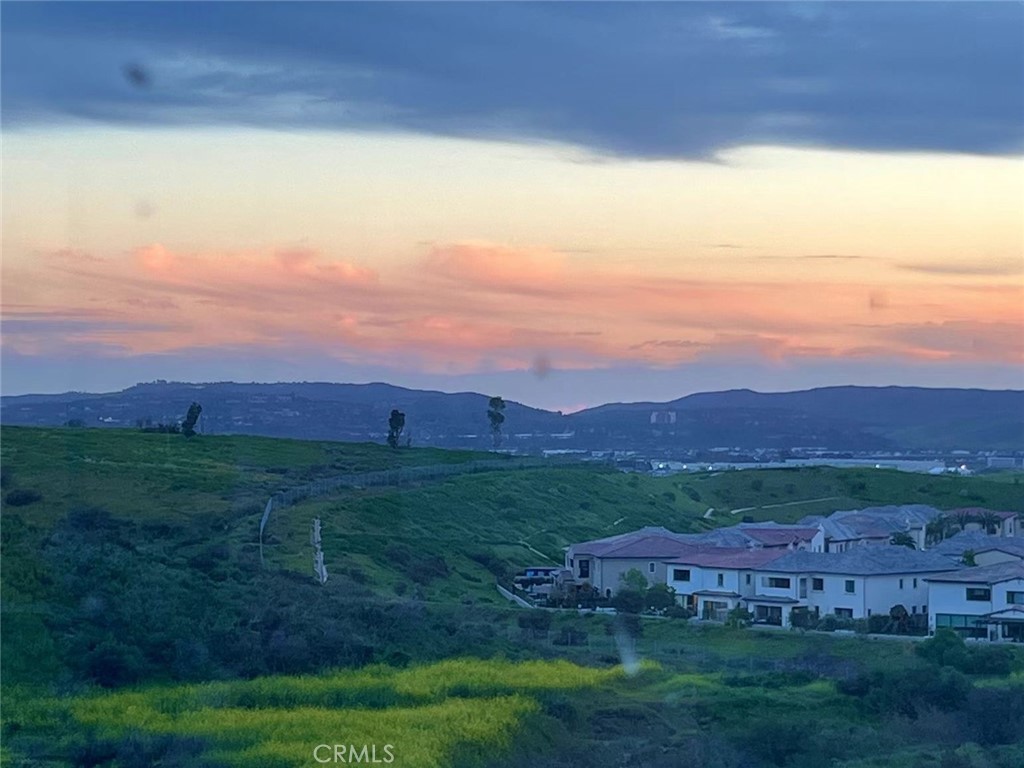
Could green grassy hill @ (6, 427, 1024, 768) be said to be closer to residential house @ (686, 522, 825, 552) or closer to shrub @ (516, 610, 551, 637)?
shrub @ (516, 610, 551, 637)

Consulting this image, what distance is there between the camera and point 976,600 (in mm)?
36000

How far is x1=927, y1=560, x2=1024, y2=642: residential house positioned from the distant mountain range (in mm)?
23305

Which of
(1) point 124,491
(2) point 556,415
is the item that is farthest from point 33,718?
(2) point 556,415

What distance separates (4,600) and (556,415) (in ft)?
206

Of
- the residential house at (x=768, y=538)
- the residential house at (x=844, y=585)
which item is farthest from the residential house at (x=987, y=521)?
the residential house at (x=844, y=585)

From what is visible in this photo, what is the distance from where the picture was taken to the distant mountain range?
5809 centimetres

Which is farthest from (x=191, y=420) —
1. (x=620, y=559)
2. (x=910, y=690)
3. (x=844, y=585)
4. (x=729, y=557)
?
(x=910, y=690)

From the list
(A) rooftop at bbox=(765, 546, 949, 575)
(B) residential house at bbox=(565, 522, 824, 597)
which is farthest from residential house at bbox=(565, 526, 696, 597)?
(A) rooftop at bbox=(765, 546, 949, 575)

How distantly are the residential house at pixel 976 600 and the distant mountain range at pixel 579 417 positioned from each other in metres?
23.3

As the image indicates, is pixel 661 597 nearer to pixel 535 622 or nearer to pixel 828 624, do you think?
pixel 828 624

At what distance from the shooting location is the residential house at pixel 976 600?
34.9 m

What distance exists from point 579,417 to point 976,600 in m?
54.2

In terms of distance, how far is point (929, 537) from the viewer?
53.7 m

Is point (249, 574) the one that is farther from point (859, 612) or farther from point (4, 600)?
point (859, 612)
